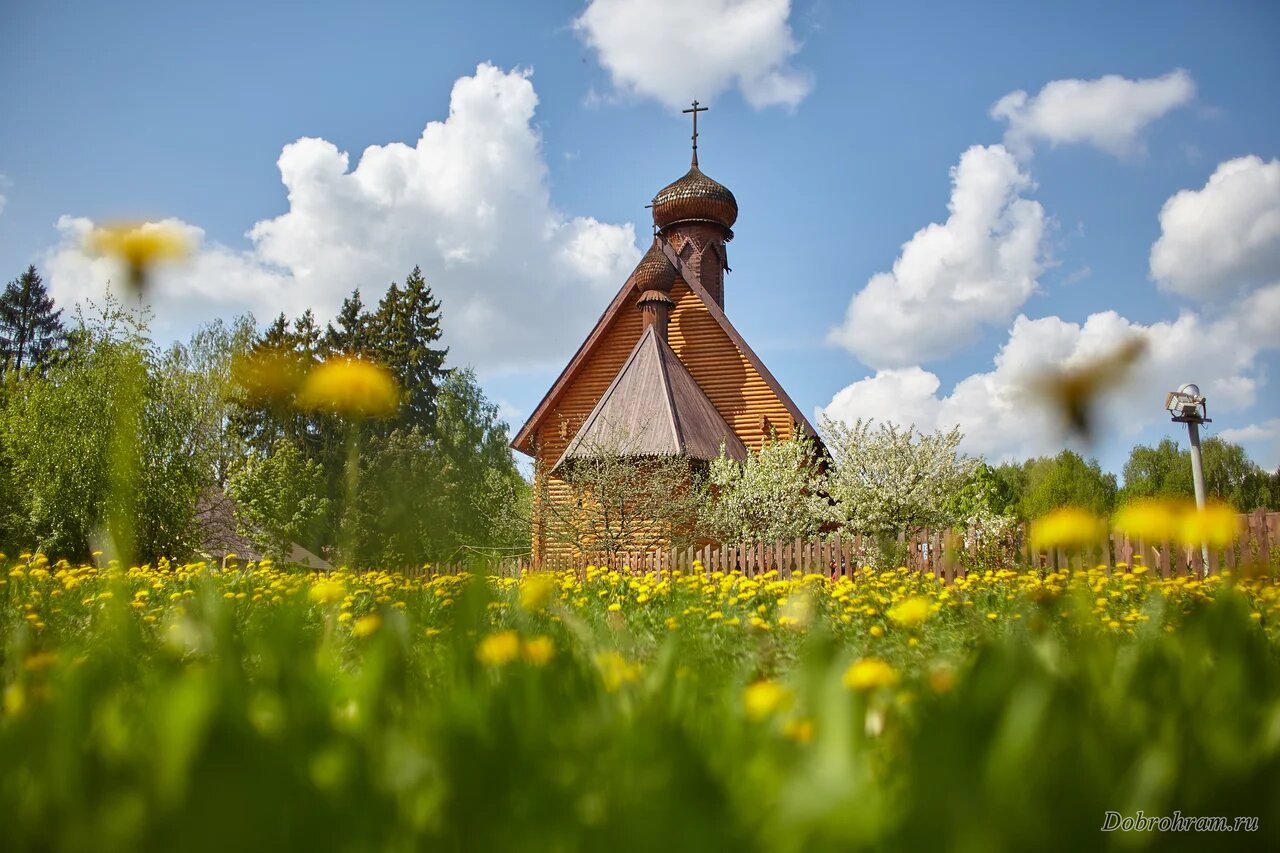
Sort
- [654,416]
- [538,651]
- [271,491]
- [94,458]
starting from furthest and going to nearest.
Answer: [271,491], [654,416], [94,458], [538,651]

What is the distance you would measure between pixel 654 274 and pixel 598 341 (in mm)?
2448

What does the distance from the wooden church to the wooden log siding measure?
28 mm

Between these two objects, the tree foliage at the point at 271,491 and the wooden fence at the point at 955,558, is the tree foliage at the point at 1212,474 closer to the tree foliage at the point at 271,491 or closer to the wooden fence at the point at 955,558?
the wooden fence at the point at 955,558

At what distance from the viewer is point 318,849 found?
67cm

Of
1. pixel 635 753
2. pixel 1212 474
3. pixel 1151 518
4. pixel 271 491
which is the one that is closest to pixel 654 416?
pixel 271 491

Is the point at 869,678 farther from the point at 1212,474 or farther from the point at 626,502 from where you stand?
the point at 1212,474

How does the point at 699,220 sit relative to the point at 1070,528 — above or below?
above

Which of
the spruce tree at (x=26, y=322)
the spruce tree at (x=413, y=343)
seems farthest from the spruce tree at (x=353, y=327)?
the spruce tree at (x=26, y=322)

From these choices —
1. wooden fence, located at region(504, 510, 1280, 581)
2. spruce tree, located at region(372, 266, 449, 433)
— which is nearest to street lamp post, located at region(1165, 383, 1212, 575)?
A: wooden fence, located at region(504, 510, 1280, 581)

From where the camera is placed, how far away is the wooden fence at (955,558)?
9.62 m

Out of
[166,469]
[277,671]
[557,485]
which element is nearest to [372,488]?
[277,671]

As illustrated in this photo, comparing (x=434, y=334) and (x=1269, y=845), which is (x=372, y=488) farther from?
(x=434, y=334)

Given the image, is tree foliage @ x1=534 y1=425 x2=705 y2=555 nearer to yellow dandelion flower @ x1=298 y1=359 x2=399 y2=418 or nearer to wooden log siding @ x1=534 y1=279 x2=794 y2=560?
wooden log siding @ x1=534 y1=279 x2=794 y2=560

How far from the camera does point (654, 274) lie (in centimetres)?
2214
